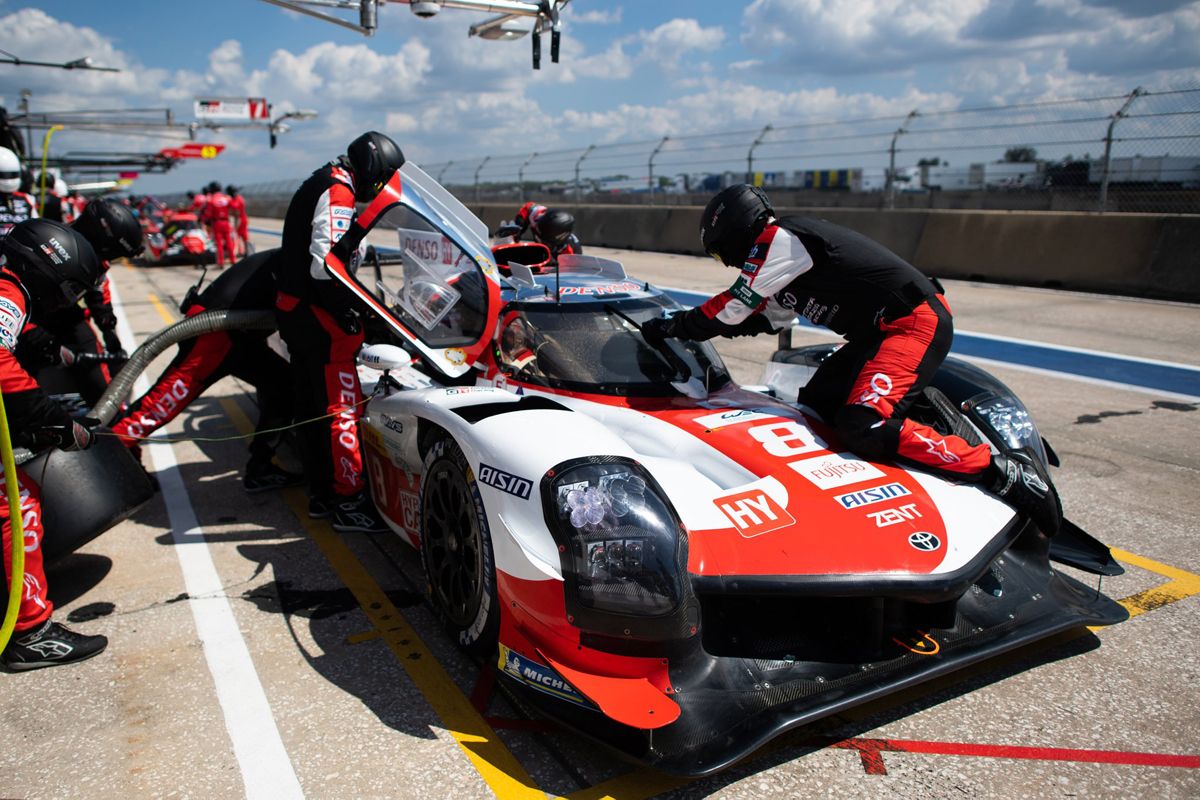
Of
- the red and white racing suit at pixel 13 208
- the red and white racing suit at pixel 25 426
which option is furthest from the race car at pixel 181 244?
the red and white racing suit at pixel 25 426

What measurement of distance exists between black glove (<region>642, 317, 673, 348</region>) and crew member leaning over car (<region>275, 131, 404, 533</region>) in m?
1.53

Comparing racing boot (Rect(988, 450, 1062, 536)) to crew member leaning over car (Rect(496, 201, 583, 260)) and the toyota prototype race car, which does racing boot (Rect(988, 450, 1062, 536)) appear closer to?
the toyota prototype race car

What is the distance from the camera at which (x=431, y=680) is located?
10.4 ft

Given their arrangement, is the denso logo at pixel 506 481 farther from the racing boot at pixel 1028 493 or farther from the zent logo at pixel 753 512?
the racing boot at pixel 1028 493

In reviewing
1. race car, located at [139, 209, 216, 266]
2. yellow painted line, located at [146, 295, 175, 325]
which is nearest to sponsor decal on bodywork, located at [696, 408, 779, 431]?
yellow painted line, located at [146, 295, 175, 325]

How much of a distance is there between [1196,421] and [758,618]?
5.03 meters

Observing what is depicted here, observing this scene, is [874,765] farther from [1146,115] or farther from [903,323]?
[1146,115]

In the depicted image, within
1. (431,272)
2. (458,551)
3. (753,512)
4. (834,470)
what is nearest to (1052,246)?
(431,272)

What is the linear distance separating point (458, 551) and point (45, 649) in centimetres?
167

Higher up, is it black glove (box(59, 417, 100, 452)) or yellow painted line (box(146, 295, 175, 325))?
black glove (box(59, 417, 100, 452))

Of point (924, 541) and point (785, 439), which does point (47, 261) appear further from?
point (924, 541)

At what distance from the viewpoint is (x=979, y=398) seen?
388 centimetres

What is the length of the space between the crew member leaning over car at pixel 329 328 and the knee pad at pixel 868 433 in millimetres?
2429

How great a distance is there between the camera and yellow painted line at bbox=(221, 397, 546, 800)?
2629mm
